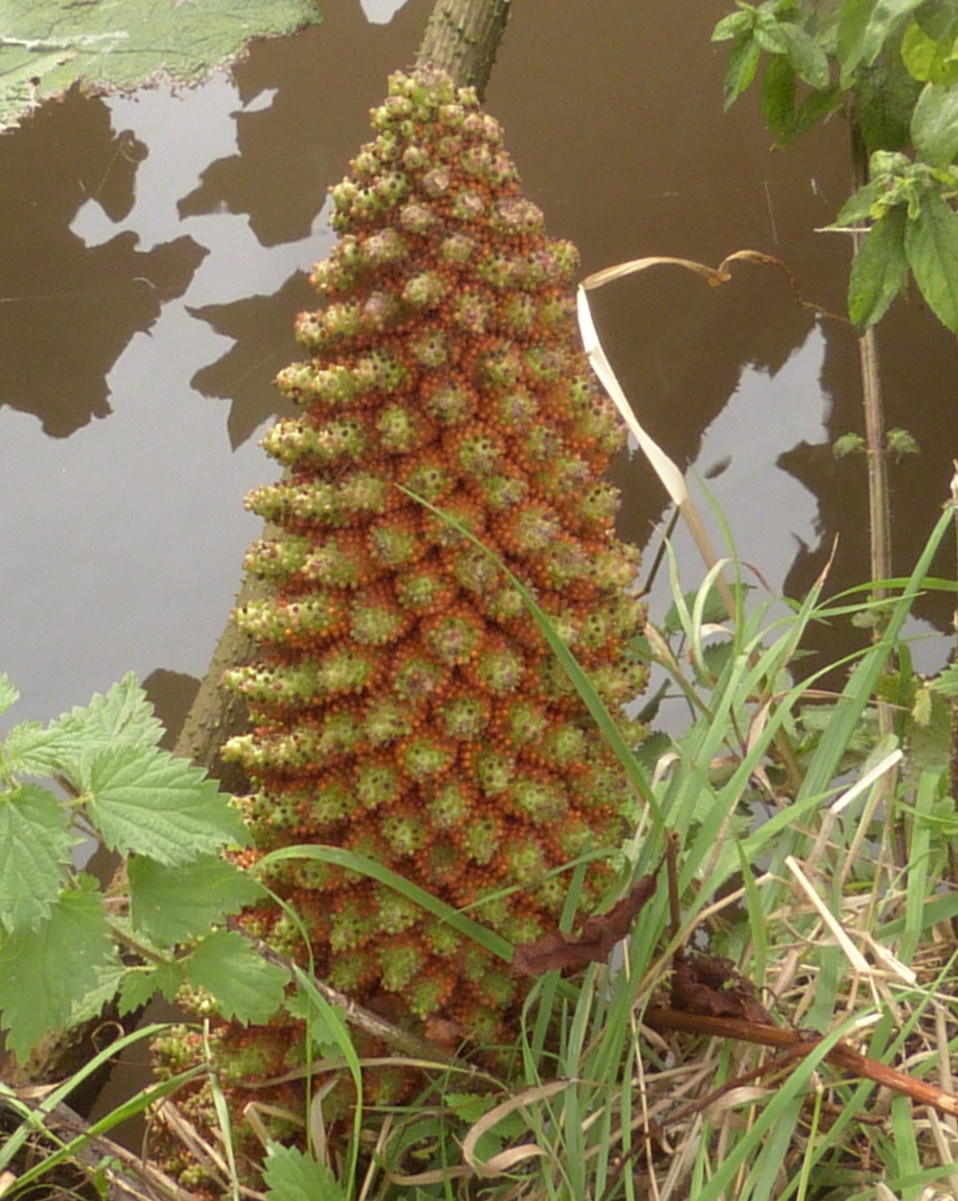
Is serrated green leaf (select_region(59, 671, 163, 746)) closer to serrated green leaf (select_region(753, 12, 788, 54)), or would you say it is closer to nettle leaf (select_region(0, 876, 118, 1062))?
nettle leaf (select_region(0, 876, 118, 1062))

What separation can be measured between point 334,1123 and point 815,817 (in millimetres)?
353

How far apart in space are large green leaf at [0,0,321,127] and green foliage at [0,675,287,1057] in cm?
71

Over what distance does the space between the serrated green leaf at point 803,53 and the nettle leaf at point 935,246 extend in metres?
0.13

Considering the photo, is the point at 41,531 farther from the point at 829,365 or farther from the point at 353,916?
the point at 829,365

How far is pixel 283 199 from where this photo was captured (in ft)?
3.51

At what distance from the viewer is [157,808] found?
543mm

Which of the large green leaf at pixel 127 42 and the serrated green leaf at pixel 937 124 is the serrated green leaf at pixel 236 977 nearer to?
the serrated green leaf at pixel 937 124

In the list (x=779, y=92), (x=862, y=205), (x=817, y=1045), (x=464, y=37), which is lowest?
(x=817, y=1045)

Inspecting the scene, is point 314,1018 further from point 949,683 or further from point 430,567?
point 949,683

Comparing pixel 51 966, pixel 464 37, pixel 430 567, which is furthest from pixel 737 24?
pixel 51 966

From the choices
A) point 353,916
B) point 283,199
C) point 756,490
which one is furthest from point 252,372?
point 353,916

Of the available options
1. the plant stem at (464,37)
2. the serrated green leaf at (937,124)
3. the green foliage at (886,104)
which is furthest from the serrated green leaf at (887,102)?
the plant stem at (464,37)

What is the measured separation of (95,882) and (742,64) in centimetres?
65

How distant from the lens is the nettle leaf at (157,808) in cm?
53
